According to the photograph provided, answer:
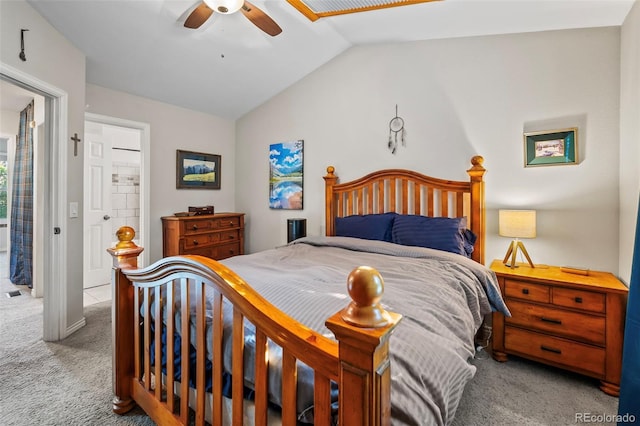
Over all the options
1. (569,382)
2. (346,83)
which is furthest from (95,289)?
(569,382)

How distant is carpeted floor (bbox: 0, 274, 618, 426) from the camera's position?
1.65 meters

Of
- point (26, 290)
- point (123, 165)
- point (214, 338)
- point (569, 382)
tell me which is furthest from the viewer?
point (123, 165)

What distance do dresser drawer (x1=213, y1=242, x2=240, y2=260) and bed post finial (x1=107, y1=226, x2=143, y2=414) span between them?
228cm

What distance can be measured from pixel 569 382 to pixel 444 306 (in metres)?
1.37

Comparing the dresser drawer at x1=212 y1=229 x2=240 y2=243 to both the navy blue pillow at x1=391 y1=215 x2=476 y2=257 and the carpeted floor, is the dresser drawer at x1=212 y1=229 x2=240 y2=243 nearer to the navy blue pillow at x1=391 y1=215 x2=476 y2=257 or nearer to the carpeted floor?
the carpeted floor

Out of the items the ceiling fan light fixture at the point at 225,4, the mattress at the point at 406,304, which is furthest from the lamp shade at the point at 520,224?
the ceiling fan light fixture at the point at 225,4

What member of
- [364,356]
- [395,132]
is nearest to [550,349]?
[364,356]

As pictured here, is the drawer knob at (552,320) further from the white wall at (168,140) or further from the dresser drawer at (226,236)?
the white wall at (168,140)

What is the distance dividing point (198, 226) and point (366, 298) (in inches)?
134

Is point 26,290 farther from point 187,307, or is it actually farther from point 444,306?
point 444,306

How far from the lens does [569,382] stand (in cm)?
199

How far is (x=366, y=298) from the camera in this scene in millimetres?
671

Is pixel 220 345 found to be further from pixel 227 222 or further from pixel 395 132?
pixel 227 222

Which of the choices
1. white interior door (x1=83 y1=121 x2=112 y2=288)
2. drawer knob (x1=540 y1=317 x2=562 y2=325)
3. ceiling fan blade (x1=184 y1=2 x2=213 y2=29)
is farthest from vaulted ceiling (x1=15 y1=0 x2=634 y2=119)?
drawer knob (x1=540 y1=317 x2=562 y2=325)
